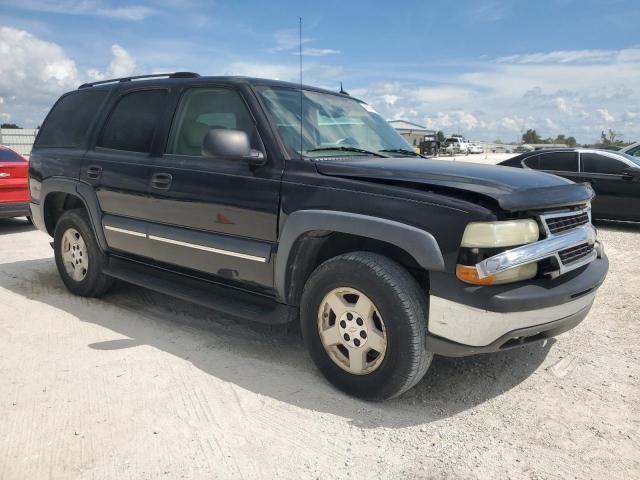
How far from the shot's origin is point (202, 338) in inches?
A: 163

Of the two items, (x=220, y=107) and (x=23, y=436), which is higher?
(x=220, y=107)

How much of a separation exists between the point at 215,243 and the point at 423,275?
1462 millimetres

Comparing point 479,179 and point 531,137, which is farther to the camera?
point 531,137

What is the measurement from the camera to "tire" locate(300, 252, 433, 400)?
2.90 meters

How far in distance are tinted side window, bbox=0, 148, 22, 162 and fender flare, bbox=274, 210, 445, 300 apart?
7.46 meters

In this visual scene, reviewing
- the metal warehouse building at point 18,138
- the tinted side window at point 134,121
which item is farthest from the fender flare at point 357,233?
the metal warehouse building at point 18,138

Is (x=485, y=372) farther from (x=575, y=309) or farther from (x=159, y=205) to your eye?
(x=159, y=205)

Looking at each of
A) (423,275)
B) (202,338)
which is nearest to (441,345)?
(423,275)

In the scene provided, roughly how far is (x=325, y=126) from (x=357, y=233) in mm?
1159

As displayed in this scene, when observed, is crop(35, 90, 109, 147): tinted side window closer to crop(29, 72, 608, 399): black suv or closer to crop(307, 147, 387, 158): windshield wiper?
crop(29, 72, 608, 399): black suv

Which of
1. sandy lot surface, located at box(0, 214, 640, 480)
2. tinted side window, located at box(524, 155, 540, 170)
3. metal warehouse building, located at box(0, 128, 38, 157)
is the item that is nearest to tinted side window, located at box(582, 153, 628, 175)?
tinted side window, located at box(524, 155, 540, 170)

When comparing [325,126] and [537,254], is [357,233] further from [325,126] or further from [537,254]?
[325,126]

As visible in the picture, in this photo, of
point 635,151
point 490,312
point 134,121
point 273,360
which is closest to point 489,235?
point 490,312

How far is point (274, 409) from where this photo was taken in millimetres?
3100
